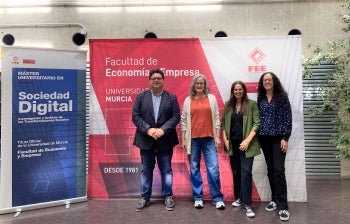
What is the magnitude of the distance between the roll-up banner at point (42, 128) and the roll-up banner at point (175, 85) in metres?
0.23

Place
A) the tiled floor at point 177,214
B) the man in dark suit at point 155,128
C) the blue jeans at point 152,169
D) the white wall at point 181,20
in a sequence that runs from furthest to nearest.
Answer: the white wall at point 181,20 < the blue jeans at point 152,169 < the man in dark suit at point 155,128 < the tiled floor at point 177,214

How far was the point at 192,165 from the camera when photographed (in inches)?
202

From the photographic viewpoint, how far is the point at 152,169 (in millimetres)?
5176

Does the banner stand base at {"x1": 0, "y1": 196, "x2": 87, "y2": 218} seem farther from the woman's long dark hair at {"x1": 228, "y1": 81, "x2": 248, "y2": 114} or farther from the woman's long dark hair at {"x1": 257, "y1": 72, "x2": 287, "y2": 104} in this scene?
the woman's long dark hair at {"x1": 257, "y1": 72, "x2": 287, "y2": 104}

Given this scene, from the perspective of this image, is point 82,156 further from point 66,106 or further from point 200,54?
point 200,54

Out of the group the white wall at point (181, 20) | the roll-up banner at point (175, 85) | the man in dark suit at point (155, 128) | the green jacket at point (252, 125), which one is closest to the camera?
the green jacket at point (252, 125)

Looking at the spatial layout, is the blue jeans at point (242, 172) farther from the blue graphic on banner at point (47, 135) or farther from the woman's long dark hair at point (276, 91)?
the blue graphic on banner at point (47, 135)

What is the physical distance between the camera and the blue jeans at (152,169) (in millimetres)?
5113

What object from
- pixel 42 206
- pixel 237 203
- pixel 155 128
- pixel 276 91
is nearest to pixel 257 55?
pixel 276 91

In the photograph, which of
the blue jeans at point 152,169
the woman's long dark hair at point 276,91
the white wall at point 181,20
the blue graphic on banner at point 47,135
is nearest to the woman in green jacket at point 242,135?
the woman's long dark hair at point 276,91

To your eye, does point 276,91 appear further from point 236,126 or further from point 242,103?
point 236,126

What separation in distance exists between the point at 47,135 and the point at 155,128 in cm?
150

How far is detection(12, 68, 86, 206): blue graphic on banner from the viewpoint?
199 inches

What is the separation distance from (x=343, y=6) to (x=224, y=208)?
4390 millimetres
